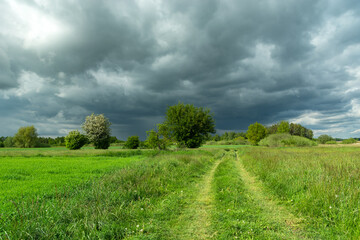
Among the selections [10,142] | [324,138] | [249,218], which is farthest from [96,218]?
[324,138]

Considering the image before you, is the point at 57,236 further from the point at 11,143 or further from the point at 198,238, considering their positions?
the point at 11,143

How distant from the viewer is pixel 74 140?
5300 centimetres

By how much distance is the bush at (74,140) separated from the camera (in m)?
53.2

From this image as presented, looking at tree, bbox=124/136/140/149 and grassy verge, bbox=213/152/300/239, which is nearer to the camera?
grassy verge, bbox=213/152/300/239

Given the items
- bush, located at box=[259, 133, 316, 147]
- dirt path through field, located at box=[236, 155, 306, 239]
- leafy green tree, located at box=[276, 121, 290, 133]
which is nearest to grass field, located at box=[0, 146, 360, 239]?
dirt path through field, located at box=[236, 155, 306, 239]

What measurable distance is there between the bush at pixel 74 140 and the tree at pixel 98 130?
7.09 feet

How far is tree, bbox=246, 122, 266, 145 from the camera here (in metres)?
81.6

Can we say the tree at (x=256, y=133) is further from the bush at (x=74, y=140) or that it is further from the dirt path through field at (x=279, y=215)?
the dirt path through field at (x=279, y=215)

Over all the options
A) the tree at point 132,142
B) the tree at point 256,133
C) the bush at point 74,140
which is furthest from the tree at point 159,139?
the tree at point 256,133

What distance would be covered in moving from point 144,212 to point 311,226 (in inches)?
192

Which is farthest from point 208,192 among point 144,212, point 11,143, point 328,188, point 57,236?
point 11,143

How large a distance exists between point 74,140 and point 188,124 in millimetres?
37023

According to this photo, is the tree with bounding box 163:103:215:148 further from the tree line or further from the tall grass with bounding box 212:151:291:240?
the tall grass with bounding box 212:151:291:240

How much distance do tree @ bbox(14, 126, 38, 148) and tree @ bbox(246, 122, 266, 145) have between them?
89.1 meters
